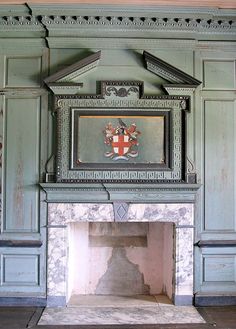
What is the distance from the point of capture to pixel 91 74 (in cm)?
373

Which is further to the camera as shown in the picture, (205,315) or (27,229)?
(27,229)

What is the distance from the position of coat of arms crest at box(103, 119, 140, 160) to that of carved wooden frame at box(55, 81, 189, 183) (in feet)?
0.40

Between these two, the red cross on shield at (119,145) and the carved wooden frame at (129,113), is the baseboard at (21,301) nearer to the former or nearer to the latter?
the carved wooden frame at (129,113)

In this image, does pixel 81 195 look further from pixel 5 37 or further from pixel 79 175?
pixel 5 37

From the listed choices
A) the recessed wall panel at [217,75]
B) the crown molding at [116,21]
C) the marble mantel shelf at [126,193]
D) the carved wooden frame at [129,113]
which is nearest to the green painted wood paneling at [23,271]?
the marble mantel shelf at [126,193]

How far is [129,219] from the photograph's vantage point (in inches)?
145

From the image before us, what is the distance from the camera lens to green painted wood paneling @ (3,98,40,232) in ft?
12.1

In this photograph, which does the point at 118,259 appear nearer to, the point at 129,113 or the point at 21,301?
the point at 21,301

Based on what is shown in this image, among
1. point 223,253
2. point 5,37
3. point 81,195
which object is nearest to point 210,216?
point 223,253

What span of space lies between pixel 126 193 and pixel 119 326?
1238mm

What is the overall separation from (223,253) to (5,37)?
3209 millimetres

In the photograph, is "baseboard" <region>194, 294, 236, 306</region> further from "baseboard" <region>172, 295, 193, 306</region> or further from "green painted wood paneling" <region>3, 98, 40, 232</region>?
"green painted wood paneling" <region>3, 98, 40, 232</region>

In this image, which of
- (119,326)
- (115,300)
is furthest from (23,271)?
(119,326)

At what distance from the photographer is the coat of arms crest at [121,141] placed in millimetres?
3693
